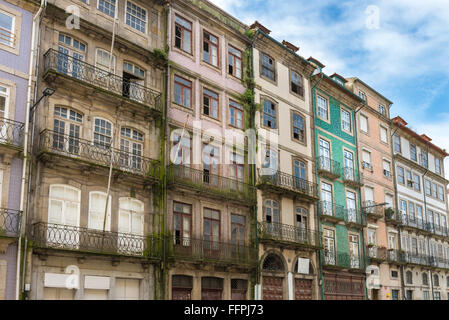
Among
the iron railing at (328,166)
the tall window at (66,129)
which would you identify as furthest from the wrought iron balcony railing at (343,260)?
the tall window at (66,129)

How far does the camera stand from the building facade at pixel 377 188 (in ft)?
114

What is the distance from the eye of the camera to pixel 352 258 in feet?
108

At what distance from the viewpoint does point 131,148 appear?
21.8 m

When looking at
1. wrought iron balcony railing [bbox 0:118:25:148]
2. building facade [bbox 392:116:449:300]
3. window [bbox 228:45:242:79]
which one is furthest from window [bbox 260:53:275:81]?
building facade [bbox 392:116:449:300]

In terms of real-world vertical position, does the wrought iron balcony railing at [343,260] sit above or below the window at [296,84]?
below

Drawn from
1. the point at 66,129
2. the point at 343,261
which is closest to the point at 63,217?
the point at 66,129

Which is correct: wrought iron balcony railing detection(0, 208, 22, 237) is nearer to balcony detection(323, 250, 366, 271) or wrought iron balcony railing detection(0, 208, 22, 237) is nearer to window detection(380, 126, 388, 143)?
balcony detection(323, 250, 366, 271)

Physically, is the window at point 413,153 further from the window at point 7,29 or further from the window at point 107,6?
the window at point 7,29

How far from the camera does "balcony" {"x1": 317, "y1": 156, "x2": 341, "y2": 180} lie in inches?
1260

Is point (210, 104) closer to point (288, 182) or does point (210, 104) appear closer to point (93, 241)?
point (288, 182)

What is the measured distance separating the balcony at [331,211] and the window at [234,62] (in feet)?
31.3
